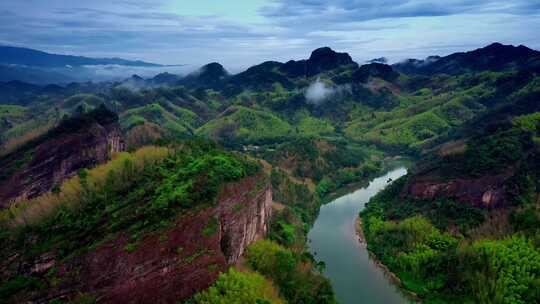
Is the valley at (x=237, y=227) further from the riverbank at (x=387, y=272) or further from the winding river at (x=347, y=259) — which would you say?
the riverbank at (x=387, y=272)

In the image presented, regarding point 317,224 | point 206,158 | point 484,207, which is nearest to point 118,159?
point 206,158

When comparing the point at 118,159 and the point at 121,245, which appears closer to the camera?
the point at 121,245

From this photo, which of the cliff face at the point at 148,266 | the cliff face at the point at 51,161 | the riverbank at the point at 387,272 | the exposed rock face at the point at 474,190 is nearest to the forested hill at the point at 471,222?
the exposed rock face at the point at 474,190

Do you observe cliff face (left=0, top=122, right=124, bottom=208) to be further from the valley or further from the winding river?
the winding river

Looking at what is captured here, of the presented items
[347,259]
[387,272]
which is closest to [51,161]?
[347,259]

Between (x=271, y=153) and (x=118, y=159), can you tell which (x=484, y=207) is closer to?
(x=118, y=159)

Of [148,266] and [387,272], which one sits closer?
[148,266]

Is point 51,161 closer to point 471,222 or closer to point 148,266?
point 148,266
